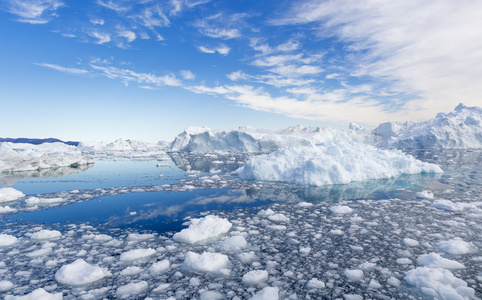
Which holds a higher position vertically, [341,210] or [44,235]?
[341,210]

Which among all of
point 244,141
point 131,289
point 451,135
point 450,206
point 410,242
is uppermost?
point 451,135

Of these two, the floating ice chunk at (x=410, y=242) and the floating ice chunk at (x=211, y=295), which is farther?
the floating ice chunk at (x=410, y=242)

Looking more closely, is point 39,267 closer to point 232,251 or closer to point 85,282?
point 85,282

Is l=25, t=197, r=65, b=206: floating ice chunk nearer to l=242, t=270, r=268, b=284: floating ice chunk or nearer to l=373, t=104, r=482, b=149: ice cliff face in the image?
l=242, t=270, r=268, b=284: floating ice chunk

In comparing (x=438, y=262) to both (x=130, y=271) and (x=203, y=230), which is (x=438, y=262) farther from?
(x=130, y=271)

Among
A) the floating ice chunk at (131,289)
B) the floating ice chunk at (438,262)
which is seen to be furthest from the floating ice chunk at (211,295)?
the floating ice chunk at (438,262)

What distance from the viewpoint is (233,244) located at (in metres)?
3.87

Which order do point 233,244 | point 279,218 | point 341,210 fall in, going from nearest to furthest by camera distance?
point 233,244 < point 279,218 < point 341,210

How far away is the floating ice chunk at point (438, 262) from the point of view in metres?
3.12

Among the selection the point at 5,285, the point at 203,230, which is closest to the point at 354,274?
the point at 203,230

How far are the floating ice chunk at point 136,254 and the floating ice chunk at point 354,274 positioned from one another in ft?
8.72

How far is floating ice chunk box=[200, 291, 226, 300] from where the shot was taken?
2.58m

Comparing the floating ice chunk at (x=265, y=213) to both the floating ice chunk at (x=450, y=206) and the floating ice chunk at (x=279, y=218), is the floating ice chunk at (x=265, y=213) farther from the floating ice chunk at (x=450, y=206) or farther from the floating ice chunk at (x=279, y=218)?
the floating ice chunk at (x=450, y=206)

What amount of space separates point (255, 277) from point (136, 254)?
1.78 m
